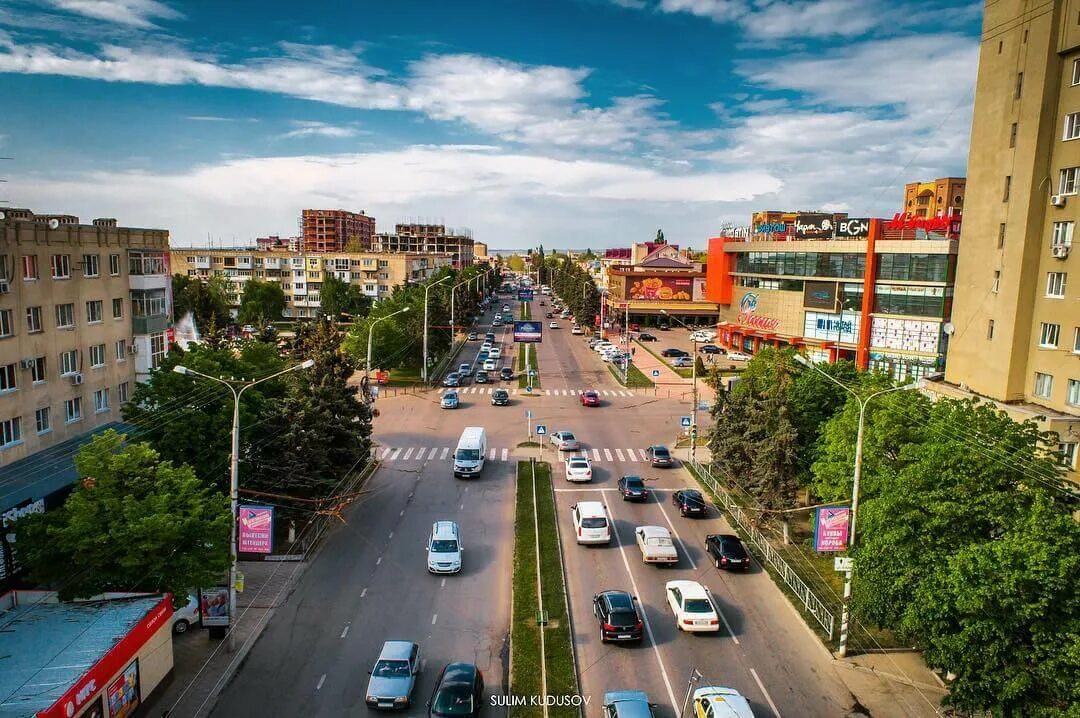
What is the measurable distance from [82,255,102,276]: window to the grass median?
73.0 ft

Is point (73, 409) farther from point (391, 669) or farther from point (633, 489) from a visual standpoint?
point (633, 489)

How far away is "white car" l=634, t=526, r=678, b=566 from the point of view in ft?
89.9

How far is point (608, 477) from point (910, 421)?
18.4m

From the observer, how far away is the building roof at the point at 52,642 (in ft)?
50.3

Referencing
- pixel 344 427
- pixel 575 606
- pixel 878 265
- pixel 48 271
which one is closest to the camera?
pixel 575 606

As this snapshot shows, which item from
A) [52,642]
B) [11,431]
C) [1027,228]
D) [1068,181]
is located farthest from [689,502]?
[11,431]

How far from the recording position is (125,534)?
18344 millimetres

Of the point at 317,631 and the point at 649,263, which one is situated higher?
the point at 649,263

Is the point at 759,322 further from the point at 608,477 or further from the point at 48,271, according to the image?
the point at 48,271

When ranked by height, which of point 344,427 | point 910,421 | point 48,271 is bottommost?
point 344,427

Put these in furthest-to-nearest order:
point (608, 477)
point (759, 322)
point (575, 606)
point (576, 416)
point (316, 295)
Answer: point (316, 295)
point (759, 322)
point (576, 416)
point (608, 477)
point (575, 606)

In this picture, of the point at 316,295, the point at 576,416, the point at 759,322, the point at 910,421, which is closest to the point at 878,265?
the point at 759,322

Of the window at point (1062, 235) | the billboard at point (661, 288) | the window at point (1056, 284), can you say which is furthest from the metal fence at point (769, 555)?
the billboard at point (661, 288)

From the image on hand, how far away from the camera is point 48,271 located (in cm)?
2866
